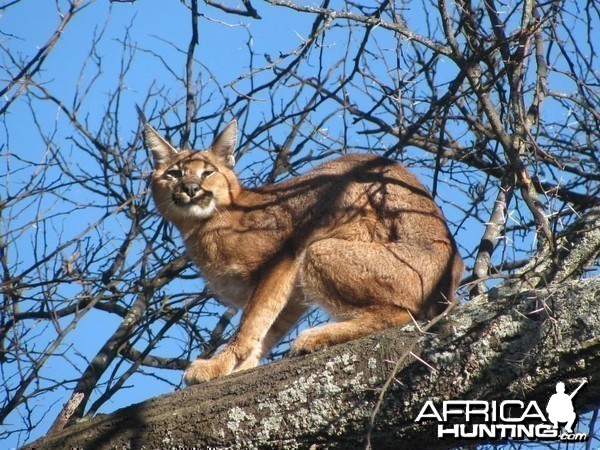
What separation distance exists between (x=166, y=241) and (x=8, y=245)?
125 centimetres

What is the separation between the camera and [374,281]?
555 centimetres

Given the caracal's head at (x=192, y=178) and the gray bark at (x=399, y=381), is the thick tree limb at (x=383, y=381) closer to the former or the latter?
the gray bark at (x=399, y=381)

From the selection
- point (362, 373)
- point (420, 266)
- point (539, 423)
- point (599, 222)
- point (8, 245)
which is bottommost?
point (539, 423)

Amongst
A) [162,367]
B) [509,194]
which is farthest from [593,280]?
[162,367]

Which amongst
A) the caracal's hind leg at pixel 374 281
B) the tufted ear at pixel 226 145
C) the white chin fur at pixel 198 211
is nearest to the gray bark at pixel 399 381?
the caracal's hind leg at pixel 374 281

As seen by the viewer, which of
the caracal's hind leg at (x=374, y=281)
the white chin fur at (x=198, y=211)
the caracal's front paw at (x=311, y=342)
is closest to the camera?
the caracal's front paw at (x=311, y=342)

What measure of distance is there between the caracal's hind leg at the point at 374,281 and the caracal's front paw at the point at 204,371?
0.77m

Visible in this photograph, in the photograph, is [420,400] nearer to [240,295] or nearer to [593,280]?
[593,280]

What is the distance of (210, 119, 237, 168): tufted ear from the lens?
22.0ft

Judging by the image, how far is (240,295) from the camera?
6.31 m

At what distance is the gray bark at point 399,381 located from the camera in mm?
3318

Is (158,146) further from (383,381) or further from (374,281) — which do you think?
(383,381)

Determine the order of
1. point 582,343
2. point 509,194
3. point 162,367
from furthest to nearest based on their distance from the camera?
point 162,367, point 509,194, point 582,343
